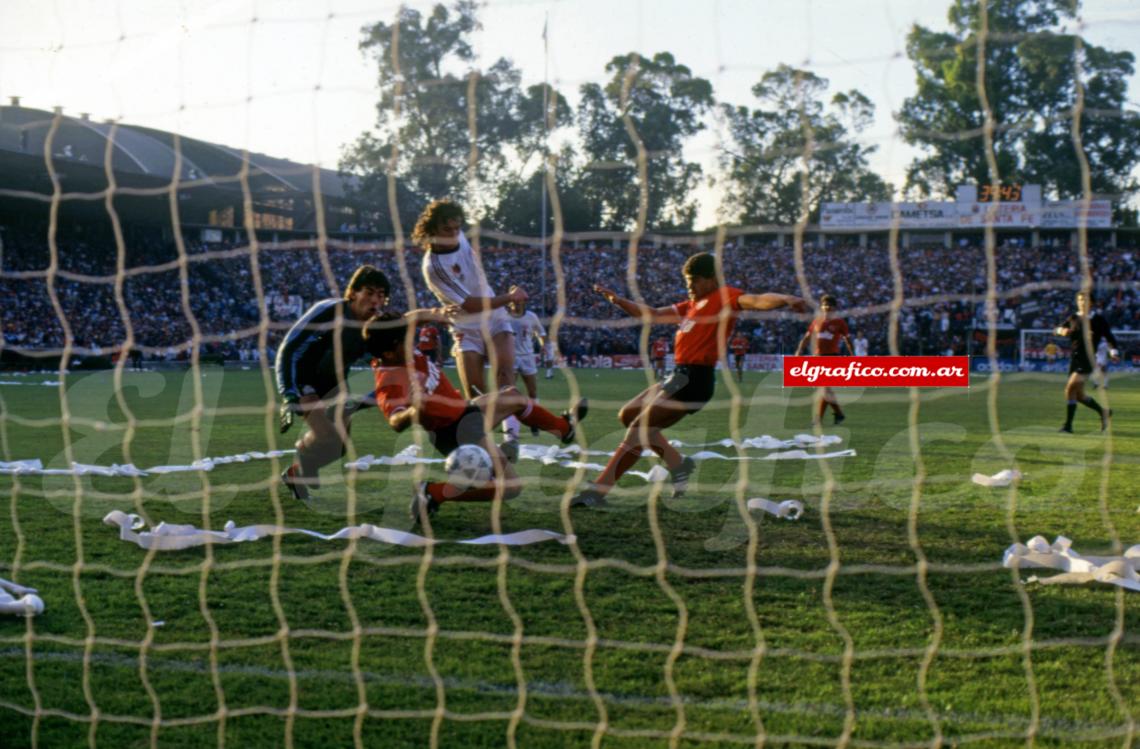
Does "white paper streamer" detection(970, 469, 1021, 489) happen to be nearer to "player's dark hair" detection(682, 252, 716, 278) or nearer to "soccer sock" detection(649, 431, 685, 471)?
"soccer sock" detection(649, 431, 685, 471)

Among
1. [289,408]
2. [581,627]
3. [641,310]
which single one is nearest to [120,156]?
[289,408]

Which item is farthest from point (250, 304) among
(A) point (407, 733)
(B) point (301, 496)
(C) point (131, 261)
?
(A) point (407, 733)

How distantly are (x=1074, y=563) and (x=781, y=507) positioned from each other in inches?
71.8

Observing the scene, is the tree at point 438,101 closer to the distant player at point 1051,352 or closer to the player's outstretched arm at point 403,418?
the player's outstretched arm at point 403,418

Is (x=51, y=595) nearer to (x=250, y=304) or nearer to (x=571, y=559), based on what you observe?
(x=571, y=559)

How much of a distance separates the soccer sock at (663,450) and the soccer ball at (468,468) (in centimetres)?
117

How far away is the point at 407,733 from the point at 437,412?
134 inches

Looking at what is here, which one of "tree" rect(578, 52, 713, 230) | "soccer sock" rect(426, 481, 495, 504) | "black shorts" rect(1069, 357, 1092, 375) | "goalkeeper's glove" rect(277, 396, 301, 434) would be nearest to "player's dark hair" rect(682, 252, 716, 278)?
"tree" rect(578, 52, 713, 230)

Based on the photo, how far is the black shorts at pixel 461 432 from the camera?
638 cm

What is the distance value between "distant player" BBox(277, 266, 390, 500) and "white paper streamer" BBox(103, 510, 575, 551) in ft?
Result: 4.11

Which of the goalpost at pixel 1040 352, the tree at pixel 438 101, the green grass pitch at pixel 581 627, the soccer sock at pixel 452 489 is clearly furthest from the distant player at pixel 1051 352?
the soccer sock at pixel 452 489

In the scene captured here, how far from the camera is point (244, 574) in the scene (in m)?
4.73

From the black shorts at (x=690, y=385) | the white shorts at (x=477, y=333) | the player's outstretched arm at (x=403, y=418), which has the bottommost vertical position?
the player's outstretched arm at (x=403, y=418)

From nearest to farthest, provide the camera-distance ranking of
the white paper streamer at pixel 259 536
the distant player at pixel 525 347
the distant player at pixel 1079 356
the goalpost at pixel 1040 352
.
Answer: the white paper streamer at pixel 259 536, the distant player at pixel 525 347, the distant player at pixel 1079 356, the goalpost at pixel 1040 352
